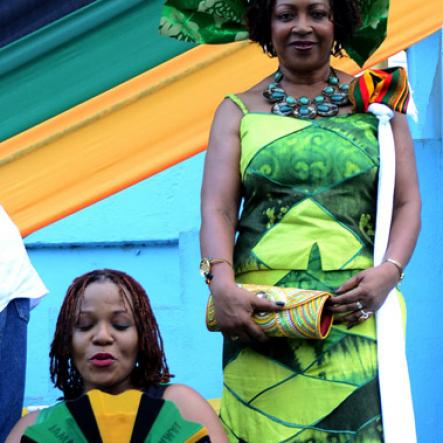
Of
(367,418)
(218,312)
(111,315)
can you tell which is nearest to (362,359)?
(367,418)

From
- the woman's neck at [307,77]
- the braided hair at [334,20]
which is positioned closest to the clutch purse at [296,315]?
the woman's neck at [307,77]

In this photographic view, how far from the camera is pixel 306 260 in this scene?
303 cm

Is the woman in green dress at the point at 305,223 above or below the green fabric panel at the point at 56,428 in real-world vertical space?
A: above

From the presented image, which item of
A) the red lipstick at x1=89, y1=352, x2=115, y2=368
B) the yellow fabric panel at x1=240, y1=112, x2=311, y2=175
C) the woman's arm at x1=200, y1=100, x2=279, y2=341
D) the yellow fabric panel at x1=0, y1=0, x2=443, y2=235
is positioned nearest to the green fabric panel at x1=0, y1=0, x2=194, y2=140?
the yellow fabric panel at x1=0, y1=0, x2=443, y2=235

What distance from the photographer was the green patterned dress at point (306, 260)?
2977 mm

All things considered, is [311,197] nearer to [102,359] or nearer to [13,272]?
[102,359]

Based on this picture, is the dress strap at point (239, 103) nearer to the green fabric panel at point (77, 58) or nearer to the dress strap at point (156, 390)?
the dress strap at point (156, 390)

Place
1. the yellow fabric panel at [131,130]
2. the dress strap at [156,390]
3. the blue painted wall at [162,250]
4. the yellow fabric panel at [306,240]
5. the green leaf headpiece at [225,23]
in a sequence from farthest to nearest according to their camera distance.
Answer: the blue painted wall at [162,250]
the yellow fabric panel at [131,130]
the green leaf headpiece at [225,23]
the yellow fabric panel at [306,240]
the dress strap at [156,390]

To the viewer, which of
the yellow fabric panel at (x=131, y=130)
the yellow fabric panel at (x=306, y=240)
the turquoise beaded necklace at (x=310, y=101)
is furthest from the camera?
the yellow fabric panel at (x=131, y=130)

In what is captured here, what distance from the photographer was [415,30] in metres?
4.34

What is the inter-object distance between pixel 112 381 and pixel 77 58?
5.08 feet

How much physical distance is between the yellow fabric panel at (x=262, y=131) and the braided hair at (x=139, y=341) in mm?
423

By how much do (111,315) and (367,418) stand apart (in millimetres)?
666

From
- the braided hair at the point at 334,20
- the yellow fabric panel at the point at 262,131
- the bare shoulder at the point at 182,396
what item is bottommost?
the bare shoulder at the point at 182,396
